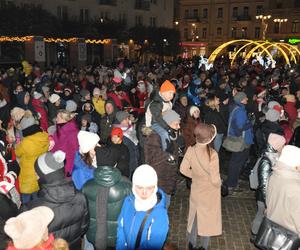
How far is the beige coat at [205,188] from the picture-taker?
16.1 ft

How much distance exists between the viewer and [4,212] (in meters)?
3.81

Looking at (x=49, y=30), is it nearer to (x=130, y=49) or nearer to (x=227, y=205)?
(x=130, y=49)

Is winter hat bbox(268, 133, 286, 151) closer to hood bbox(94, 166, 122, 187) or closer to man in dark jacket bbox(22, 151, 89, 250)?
hood bbox(94, 166, 122, 187)

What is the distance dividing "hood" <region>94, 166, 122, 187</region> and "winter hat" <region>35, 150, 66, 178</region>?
0.41 metres

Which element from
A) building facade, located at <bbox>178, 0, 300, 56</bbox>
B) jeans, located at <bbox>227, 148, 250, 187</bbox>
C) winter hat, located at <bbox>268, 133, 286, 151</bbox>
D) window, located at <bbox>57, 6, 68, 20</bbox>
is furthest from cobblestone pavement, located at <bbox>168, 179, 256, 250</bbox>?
building facade, located at <bbox>178, 0, 300, 56</bbox>

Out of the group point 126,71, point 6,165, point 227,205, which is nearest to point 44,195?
point 6,165

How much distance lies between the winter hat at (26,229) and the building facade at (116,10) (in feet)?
106

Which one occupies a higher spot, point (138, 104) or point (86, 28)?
point (86, 28)

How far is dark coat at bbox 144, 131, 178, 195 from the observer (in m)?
5.59

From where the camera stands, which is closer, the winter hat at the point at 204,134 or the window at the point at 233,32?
the winter hat at the point at 204,134

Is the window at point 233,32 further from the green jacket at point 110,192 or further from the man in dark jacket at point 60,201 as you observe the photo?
the man in dark jacket at point 60,201

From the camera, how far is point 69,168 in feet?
22.1

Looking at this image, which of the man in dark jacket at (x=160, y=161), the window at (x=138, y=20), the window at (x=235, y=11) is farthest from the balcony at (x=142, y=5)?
the man in dark jacket at (x=160, y=161)

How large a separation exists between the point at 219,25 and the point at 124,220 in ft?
202
